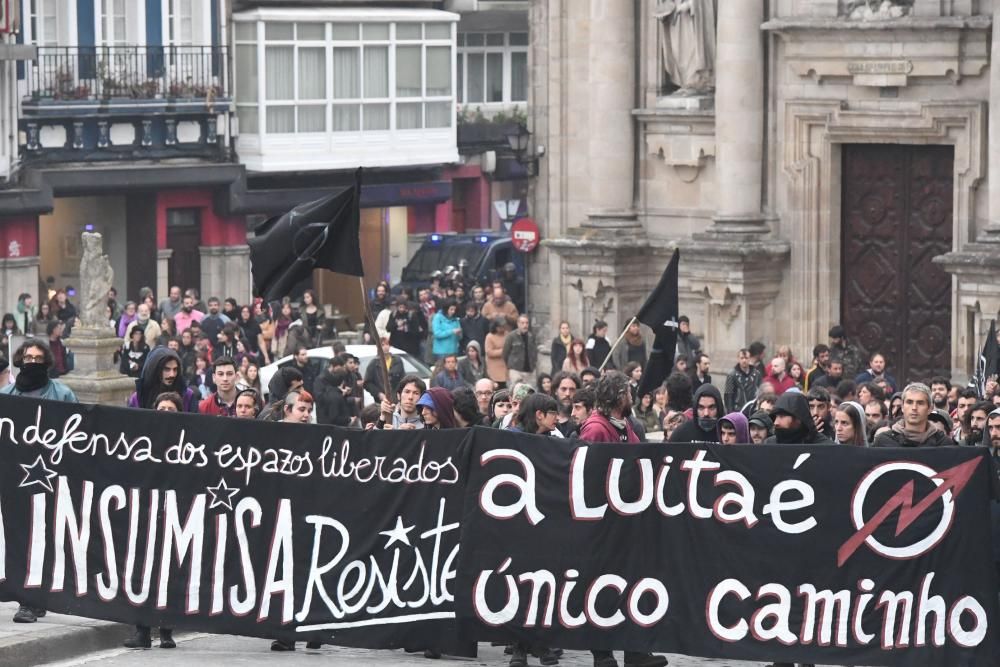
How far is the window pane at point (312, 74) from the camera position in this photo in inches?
1784

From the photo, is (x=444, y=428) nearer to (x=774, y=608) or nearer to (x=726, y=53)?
(x=774, y=608)

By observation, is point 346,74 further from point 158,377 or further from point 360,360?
point 158,377

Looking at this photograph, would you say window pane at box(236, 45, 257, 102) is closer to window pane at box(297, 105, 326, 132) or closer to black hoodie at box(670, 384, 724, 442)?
window pane at box(297, 105, 326, 132)

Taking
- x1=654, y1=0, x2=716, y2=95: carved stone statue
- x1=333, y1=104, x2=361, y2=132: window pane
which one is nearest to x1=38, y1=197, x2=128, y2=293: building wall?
x1=333, y1=104, x2=361, y2=132: window pane

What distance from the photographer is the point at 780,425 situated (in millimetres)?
13969

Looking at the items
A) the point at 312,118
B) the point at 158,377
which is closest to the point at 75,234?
the point at 312,118

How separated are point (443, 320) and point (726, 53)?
4.93 metres

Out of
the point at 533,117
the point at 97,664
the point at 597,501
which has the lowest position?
the point at 97,664

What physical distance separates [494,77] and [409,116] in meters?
11.6

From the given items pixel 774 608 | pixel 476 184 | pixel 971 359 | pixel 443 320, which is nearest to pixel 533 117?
pixel 443 320

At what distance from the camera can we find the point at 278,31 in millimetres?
44750

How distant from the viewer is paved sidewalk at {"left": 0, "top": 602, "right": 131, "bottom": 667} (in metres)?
14.2

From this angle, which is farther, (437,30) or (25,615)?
(437,30)

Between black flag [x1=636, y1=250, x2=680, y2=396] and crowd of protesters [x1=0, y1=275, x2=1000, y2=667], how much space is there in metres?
0.50
